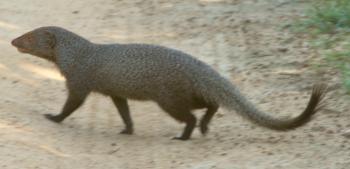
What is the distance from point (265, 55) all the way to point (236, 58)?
0.76 ft

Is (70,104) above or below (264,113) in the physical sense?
below

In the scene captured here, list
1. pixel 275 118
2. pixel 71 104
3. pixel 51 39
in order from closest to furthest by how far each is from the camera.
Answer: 1. pixel 275 118
2. pixel 71 104
3. pixel 51 39

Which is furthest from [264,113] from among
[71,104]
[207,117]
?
[71,104]

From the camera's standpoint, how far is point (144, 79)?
5.49 m

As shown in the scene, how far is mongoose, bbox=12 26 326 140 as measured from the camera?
5344 millimetres

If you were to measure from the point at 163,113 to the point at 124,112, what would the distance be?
0.43 meters

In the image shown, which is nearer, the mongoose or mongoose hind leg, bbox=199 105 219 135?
the mongoose

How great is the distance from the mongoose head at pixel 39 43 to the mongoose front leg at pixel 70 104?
1.26 ft

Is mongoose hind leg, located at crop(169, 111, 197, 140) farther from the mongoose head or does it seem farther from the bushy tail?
the mongoose head

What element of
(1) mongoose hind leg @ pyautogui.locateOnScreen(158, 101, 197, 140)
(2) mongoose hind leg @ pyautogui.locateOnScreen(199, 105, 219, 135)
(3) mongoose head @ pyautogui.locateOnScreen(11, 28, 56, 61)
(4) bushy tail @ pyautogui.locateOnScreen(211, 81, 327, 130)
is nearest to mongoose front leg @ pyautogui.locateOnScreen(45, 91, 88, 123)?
(3) mongoose head @ pyautogui.locateOnScreen(11, 28, 56, 61)

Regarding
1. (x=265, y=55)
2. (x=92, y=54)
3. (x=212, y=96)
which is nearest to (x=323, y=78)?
(x=265, y=55)

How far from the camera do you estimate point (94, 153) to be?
5273mm

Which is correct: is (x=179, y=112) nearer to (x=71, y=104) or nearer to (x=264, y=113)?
(x=264, y=113)

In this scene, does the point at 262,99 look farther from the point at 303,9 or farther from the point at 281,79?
the point at 303,9
